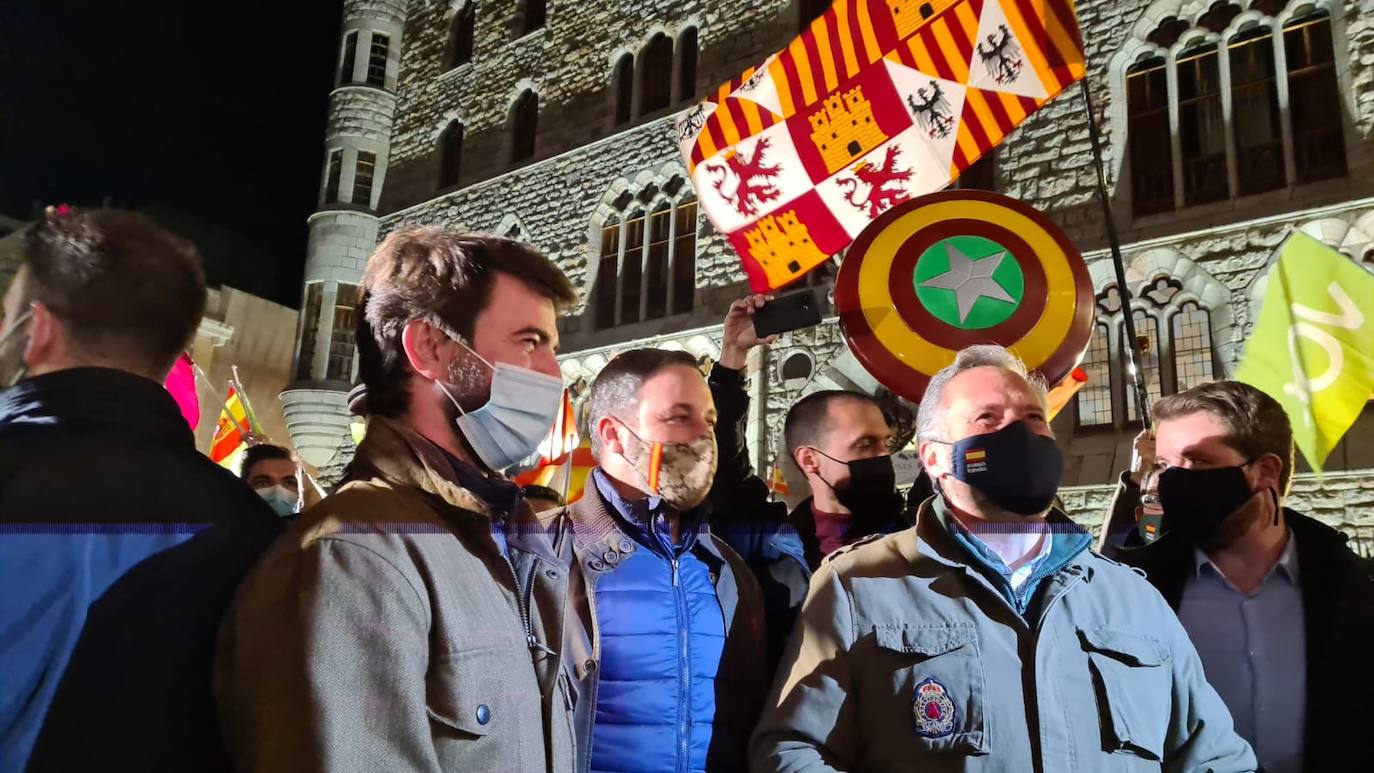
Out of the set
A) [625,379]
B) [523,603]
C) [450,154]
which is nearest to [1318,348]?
[625,379]

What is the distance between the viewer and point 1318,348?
4871 millimetres

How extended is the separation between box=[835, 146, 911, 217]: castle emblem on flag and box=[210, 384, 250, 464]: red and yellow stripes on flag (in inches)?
180

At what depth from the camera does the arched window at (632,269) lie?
414 inches

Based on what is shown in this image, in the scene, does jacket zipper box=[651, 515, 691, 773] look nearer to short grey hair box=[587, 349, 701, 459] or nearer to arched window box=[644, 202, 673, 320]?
short grey hair box=[587, 349, 701, 459]

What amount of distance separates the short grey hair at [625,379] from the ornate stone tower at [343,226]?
11.1 meters

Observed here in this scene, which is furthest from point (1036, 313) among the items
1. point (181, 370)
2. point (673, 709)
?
point (181, 370)

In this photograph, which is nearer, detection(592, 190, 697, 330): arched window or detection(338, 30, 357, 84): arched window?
detection(592, 190, 697, 330): arched window

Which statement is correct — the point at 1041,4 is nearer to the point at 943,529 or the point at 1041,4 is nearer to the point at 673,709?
the point at 943,529

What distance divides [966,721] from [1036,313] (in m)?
1.43

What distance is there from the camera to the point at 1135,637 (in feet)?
5.17

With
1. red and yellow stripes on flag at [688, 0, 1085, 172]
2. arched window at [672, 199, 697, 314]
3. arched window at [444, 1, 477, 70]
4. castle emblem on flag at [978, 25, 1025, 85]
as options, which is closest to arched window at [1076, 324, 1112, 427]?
red and yellow stripes on flag at [688, 0, 1085, 172]

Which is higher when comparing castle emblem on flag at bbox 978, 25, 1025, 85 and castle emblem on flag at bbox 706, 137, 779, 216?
castle emblem on flag at bbox 978, 25, 1025, 85

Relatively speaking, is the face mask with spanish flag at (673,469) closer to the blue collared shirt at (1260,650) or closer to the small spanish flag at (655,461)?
the small spanish flag at (655,461)

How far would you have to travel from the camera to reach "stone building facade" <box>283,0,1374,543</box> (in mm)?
6676
